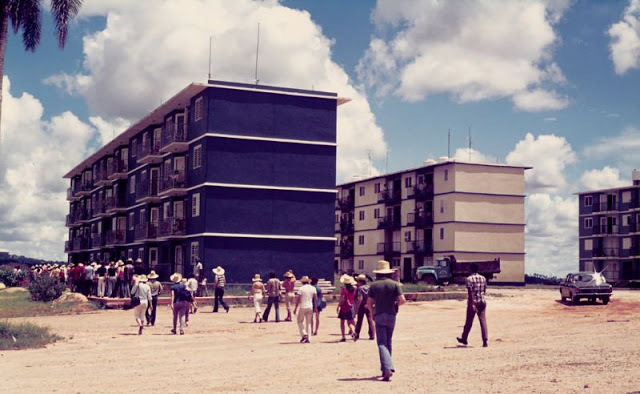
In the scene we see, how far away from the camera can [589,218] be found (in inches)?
3627

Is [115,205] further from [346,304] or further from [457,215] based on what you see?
[346,304]

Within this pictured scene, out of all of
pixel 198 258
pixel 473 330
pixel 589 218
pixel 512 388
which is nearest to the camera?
pixel 512 388

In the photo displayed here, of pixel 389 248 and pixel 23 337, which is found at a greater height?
pixel 389 248

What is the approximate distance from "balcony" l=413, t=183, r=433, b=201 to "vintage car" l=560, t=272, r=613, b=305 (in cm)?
3201

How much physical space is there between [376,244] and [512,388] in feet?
213

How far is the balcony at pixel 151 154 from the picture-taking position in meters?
54.2

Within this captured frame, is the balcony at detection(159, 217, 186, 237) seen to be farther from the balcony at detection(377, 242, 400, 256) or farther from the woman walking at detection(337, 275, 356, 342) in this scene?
the balcony at detection(377, 242, 400, 256)

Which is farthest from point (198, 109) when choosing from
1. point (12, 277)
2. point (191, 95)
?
point (12, 277)

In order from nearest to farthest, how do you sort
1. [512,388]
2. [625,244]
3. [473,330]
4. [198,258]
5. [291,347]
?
[512,388], [291,347], [473,330], [198,258], [625,244]

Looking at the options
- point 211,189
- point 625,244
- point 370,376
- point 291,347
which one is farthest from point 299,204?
point 625,244

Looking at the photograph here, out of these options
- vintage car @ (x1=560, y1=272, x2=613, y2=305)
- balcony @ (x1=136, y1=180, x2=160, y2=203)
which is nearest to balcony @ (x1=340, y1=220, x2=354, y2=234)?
balcony @ (x1=136, y1=180, x2=160, y2=203)

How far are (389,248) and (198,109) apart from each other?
33.1 m

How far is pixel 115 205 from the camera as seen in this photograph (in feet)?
212

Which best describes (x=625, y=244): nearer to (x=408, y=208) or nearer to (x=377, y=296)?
(x=408, y=208)
